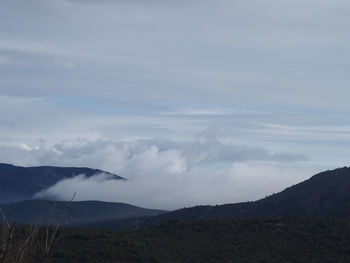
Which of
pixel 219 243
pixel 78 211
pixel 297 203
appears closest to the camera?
pixel 219 243

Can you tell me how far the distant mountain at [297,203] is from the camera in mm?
93375

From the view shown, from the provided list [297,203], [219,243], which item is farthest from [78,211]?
[219,243]

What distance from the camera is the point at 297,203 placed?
99.0 meters

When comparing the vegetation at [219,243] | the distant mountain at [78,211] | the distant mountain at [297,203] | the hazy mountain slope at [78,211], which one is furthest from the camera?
the hazy mountain slope at [78,211]

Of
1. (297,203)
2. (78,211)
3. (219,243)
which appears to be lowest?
(219,243)

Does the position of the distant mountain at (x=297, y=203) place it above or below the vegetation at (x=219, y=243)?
above

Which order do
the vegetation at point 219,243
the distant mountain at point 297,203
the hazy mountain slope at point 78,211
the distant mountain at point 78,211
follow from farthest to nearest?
the hazy mountain slope at point 78,211 → the distant mountain at point 78,211 → the distant mountain at point 297,203 → the vegetation at point 219,243

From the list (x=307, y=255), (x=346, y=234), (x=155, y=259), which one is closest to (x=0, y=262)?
(x=155, y=259)

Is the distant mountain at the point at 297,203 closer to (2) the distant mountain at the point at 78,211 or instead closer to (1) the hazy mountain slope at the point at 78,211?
(2) the distant mountain at the point at 78,211

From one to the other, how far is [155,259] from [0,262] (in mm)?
32093

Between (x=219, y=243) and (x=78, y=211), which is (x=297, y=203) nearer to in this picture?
(x=219, y=243)

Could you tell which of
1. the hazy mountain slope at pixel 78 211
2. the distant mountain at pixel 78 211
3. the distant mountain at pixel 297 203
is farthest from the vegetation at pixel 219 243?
the hazy mountain slope at pixel 78 211

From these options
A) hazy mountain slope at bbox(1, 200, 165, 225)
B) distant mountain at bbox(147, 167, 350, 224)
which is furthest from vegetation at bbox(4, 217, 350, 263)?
hazy mountain slope at bbox(1, 200, 165, 225)

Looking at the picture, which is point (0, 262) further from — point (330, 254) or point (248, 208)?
point (248, 208)
